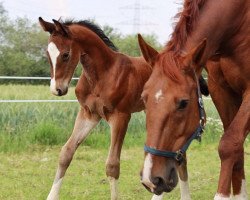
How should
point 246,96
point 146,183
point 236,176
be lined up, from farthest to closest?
point 236,176, point 246,96, point 146,183

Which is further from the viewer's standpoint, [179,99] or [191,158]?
[191,158]

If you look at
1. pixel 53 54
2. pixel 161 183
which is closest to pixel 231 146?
pixel 161 183

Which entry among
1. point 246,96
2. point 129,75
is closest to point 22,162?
point 129,75

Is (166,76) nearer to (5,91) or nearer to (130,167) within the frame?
(130,167)

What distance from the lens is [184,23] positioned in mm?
3570

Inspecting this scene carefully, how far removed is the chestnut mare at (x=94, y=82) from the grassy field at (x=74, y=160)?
60 centimetres

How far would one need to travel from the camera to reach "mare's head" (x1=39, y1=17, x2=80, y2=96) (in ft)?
17.1

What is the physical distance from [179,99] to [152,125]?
9.5 inches

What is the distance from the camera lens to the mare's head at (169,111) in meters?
3.09

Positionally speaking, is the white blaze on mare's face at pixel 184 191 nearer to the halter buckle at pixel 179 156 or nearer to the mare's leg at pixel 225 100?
the mare's leg at pixel 225 100

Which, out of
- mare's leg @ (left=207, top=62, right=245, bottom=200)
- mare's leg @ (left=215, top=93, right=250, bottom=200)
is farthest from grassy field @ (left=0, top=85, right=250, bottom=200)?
mare's leg @ (left=215, top=93, right=250, bottom=200)

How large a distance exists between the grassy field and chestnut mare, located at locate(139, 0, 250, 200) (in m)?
1.92

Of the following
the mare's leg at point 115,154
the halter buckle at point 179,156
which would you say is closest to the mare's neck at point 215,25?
the halter buckle at point 179,156

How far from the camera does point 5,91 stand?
1177 centimetres
